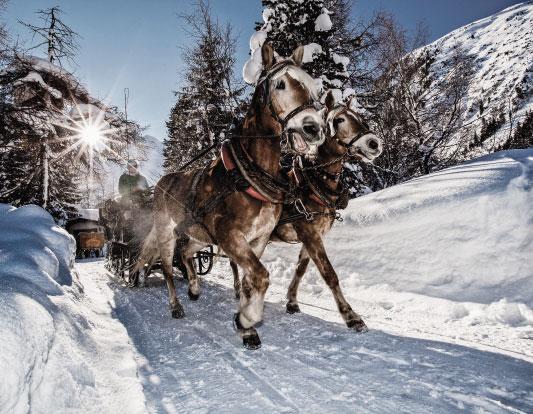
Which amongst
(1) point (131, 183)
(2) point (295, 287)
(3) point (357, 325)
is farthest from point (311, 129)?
(1) point (131, 183)

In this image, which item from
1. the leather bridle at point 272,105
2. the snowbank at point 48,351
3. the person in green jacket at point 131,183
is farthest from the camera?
the person in green jacket at point 131,183

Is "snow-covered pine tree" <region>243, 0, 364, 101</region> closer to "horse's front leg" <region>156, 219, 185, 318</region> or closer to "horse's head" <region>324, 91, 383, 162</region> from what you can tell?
"horse's head" <region>324, 91, 383, 162</region>

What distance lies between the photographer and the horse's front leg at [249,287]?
11.0 feet

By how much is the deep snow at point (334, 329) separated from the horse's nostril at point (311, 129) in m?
1.93

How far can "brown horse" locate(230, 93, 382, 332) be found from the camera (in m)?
4.48

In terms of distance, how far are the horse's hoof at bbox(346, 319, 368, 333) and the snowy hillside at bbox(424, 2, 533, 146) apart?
217 feet

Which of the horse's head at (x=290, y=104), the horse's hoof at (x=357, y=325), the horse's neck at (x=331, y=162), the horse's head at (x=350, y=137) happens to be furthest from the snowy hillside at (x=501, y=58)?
the horse's head at (x=290, y=104)

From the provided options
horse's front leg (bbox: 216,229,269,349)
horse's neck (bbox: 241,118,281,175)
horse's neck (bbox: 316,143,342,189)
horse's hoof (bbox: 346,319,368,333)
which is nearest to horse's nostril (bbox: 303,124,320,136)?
horse's neck (bbox: 241,118,281,175)

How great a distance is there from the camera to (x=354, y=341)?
343 cm

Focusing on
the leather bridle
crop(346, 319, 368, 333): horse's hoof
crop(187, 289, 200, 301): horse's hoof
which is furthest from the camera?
crop(187, 289, 200, 301): horse's hoof

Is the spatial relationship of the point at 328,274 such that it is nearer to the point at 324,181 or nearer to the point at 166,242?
the point at 324,181

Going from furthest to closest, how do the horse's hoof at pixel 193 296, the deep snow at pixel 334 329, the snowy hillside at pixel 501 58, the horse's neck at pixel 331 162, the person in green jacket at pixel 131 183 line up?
the snowy hillside at pixel 501 58 < the person in green jacket at pixel 131 183 < the horse's hoof at pixel 193 296 < the horse's neck at pixel 331 162 < the deep snow at pixel 334 329

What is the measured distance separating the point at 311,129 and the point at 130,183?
6.91 metres

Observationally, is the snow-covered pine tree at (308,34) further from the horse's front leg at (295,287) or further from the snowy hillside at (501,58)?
the snowy hillside at (501,58)
